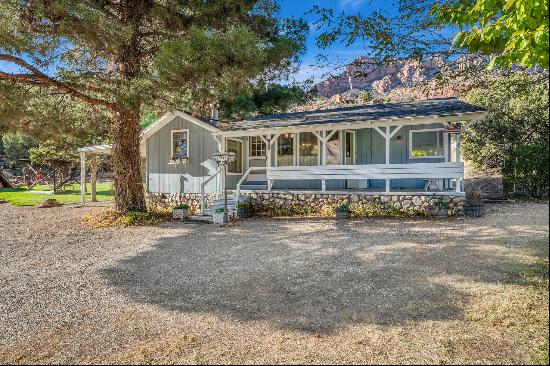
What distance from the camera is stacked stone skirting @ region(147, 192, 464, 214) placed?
34.3 ft

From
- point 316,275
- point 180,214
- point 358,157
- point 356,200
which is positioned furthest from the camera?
point 358,157

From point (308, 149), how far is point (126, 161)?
21.6ft

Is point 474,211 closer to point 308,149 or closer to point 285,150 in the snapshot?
point 308,149

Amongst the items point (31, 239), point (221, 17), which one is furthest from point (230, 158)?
point (31, 239)

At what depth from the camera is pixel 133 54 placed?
1047cm

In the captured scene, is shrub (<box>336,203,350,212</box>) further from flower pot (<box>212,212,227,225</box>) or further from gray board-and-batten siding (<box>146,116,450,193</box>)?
flower pot (<box>212,212,227,225</box>)

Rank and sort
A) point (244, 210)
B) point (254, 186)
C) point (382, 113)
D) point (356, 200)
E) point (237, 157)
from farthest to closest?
point (237, 157) → point (254, 186) → point (382, 113) → point (244, 210) → point (356, 200)

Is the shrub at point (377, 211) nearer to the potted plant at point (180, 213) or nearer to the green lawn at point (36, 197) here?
the potted plant at point (180, 213)

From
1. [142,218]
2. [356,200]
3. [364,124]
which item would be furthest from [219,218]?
[364,124]

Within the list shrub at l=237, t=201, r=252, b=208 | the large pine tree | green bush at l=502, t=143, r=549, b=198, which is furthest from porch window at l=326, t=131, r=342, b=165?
green bush at l=502, t=143, r=549, b=198

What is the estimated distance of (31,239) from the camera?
8.60m

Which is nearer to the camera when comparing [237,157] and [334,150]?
[334,150]

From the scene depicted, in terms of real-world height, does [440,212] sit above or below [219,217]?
above

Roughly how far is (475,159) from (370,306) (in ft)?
59.1
